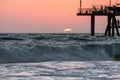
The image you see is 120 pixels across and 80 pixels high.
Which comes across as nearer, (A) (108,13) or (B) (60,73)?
(B) (60,73)

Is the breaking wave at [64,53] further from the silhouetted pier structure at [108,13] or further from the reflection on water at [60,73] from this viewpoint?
the silhouetted pier structure at [108,13]

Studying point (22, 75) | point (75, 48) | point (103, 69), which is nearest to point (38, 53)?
point (75, 48)

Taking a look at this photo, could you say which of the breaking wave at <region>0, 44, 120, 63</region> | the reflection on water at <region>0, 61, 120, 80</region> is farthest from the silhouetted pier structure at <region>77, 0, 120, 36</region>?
the reflection on water at <region>0, 61, 120, 80</region>

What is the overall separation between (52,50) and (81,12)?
2861 centimetres

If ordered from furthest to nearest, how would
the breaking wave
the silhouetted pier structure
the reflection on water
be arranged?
the silhouetted pier structure → the breaking wave → the reflection on water

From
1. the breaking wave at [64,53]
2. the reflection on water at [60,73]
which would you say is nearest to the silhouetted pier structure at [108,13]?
the breaking wave at [64,53]

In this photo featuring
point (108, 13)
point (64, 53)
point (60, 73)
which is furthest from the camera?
point (108, 13)

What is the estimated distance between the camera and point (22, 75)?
1719 centimetres

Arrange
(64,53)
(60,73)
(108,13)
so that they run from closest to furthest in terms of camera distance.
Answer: (60,73), (64,53), (108,13)

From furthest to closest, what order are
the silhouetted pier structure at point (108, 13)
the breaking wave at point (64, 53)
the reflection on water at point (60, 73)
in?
the silhouetted pier structure at point (108, 13)
the breaking wave at point (64, 53)
the reflection on water at point (60, 73)

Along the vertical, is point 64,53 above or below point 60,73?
below

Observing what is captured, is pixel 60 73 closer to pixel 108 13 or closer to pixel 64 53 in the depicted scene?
pixel 64 53

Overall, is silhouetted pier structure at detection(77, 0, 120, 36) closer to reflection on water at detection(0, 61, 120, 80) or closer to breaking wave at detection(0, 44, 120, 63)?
breaking wave at detection(0, 44, 120, 63)

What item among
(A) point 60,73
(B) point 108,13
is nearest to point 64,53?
(A) point 60,73
